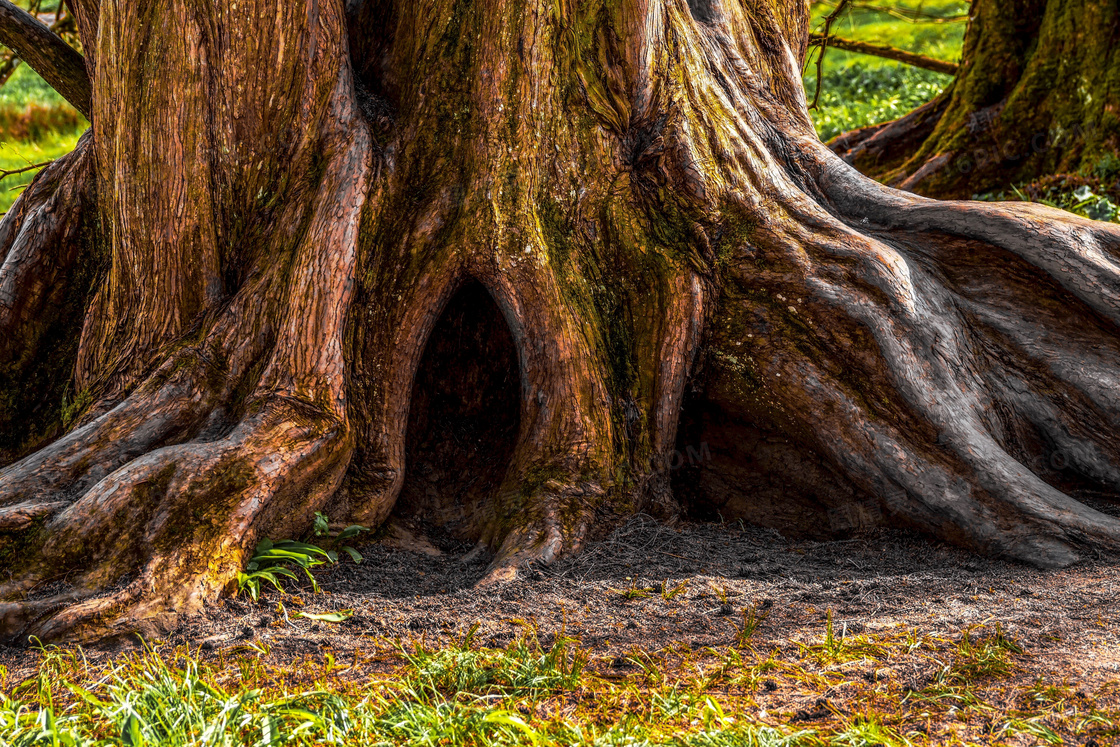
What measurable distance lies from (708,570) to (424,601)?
47.2 inches

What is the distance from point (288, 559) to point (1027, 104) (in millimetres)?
7956

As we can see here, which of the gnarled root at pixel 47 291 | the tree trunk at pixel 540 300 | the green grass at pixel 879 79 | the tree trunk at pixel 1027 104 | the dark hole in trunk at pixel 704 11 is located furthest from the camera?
the green grass at pixel 879 79

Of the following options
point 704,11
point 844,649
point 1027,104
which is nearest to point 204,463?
Result: point 844,649

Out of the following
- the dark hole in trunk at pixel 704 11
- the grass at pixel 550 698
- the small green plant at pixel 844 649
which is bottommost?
the grass at pixel 550 698

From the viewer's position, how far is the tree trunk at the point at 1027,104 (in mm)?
7359

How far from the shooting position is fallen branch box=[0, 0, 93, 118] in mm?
4927

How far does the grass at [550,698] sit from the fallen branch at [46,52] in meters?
3.83

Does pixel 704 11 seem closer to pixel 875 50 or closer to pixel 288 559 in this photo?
pixel 288 559

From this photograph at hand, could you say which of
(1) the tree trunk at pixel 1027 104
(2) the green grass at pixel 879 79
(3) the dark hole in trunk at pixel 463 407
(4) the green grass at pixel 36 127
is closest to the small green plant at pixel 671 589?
(3) the dark hole in trunk at pixel 463 407

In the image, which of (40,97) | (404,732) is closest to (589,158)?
(404,732)

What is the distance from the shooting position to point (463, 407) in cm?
453

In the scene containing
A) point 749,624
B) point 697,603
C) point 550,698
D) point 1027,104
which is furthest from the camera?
point 1027,104

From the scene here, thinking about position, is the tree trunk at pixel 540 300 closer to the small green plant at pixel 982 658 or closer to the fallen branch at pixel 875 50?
the small green plant at pixel 982 658

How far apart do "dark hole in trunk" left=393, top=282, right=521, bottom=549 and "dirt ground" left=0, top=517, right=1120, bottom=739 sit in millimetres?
509
